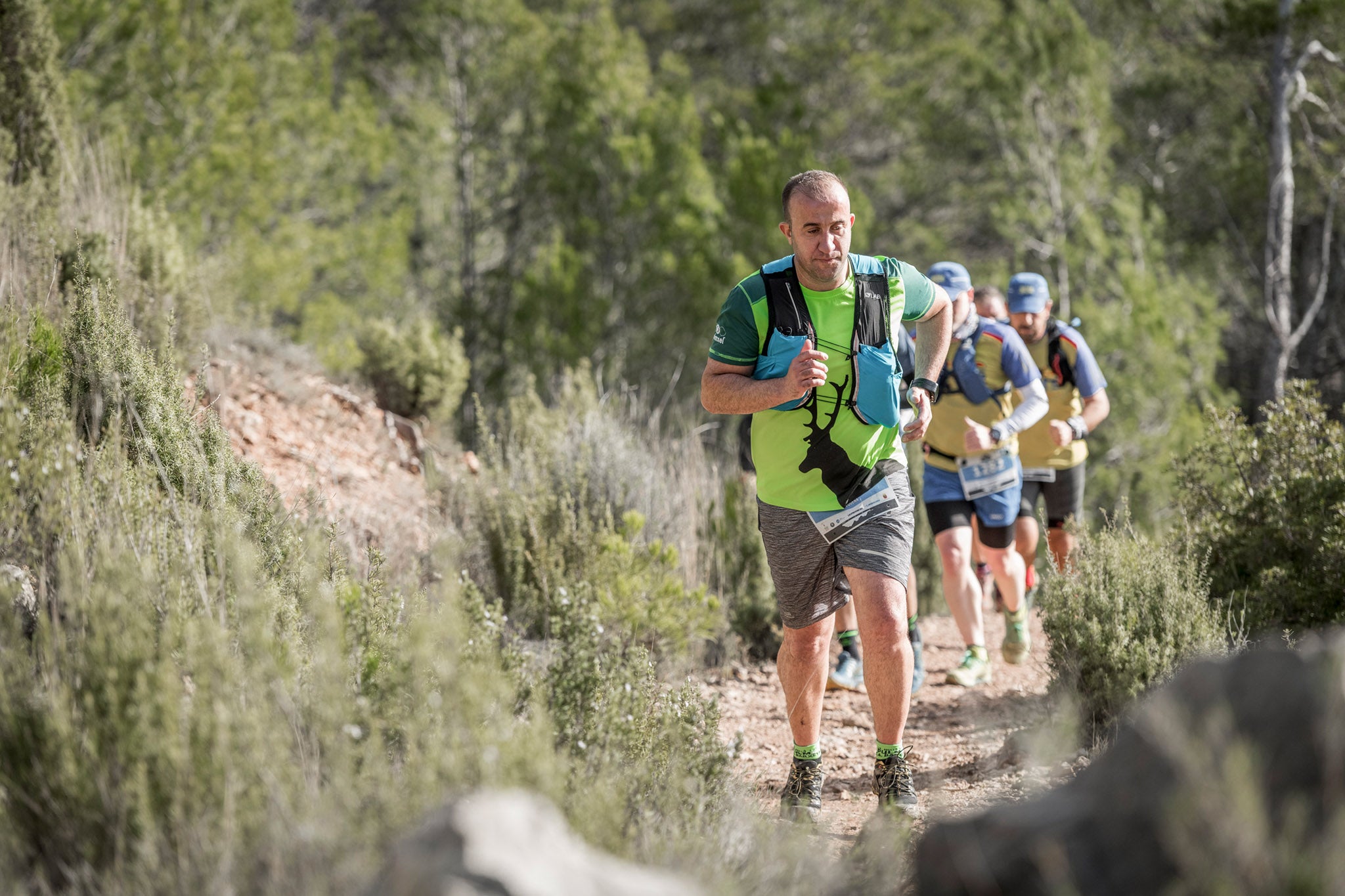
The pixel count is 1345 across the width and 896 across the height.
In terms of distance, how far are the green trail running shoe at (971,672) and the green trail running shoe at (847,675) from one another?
43 cm

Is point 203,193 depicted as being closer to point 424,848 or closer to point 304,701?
point 304,701

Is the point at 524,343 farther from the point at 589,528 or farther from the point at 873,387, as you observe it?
the point at 873,387

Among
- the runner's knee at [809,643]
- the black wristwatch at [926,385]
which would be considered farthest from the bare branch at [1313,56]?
the runner's knee at [809,643]

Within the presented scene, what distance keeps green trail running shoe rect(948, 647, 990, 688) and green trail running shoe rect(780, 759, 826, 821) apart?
172cm

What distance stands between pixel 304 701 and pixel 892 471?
174 cm

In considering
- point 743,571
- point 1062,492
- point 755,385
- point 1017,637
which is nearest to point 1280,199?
point 1062,492

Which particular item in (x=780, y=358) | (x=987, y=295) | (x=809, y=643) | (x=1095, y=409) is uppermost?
(x=987, y=295)

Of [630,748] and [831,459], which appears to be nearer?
[630,748]

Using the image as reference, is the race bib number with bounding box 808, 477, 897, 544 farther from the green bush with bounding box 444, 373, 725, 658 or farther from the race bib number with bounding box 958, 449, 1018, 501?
the race bib number with bounding box 958, 449, 1018, 501

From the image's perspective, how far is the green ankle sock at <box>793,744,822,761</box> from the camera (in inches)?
124

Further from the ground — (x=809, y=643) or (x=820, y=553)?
(x=820, y=553)

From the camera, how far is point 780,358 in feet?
9.84

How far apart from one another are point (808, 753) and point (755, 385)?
3.77 feet

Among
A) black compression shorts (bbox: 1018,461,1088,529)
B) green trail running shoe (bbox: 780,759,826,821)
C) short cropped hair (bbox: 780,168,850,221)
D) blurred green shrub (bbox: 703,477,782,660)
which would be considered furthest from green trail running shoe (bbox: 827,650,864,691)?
short cropped hair (bbox: 780,168,850,221)
